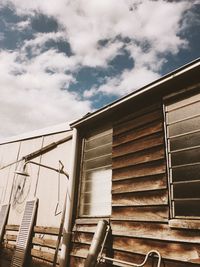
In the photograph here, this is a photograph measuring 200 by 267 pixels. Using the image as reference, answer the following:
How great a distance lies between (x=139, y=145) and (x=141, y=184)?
2.37 ft

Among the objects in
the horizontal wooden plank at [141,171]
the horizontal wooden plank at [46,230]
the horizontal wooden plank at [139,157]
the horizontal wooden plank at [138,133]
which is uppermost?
the horizontal wooden plank at [138,133]

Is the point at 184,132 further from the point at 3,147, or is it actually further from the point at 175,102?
the point at 3,147

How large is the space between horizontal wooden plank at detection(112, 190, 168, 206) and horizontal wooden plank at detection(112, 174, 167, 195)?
7 cm

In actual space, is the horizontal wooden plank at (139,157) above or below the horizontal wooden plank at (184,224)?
above

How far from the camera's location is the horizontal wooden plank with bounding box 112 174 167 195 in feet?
13.7

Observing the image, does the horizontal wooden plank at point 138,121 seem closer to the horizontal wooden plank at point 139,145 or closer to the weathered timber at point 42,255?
the horizontal wooden plank at point 139,145

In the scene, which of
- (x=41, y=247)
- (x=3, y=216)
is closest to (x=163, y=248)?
(x=41, y=247)

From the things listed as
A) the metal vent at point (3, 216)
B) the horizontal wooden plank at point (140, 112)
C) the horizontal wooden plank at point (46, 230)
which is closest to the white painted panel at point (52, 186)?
the horizontal wooden plank at point (46, 230)

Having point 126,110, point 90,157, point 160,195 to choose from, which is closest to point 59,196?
point 90,157

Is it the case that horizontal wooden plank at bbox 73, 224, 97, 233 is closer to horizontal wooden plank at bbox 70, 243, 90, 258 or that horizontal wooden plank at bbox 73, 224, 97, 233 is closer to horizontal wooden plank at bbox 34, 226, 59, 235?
horizontal wooden plank at bbox 70, 243, 90, 258

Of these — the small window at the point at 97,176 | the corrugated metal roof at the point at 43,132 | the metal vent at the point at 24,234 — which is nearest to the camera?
the small window at the point at 97,176

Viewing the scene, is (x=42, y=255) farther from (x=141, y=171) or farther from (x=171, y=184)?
(x=171, y=184)

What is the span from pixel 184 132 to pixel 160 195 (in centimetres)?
106

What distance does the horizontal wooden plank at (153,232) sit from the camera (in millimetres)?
3523
